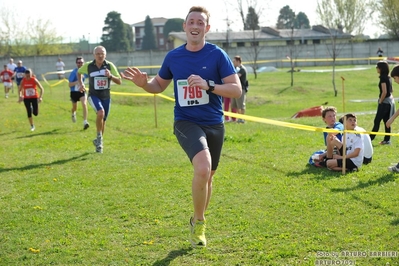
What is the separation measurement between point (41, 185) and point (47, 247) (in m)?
3.45


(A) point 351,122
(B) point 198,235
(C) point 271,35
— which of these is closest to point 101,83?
(A) point 351,122

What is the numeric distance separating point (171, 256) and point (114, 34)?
9330cm

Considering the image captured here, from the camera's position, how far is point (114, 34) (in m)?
96.2

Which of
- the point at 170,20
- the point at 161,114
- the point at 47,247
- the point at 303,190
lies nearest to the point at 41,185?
the point at 47,247

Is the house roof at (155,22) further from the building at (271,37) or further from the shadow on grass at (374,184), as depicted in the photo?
the shadow on grass at (374,184)

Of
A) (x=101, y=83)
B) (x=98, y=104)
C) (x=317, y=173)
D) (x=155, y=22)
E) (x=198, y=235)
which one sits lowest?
(x=317, y=173)

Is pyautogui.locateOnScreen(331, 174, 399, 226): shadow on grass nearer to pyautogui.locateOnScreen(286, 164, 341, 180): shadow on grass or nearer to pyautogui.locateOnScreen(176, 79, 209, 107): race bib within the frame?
pyautogui.locateOnScreen(286, 164, 341, 180): shadow on grass

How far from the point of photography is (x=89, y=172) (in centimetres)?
1027

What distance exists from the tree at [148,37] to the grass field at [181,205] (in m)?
103

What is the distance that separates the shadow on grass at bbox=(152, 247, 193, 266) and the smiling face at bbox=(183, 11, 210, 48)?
2028mm

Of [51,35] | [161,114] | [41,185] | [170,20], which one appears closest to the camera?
[41,185]

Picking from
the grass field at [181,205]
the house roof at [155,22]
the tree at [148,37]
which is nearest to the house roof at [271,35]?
the tree at [148,37]

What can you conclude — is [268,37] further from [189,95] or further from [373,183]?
A: [189,95]

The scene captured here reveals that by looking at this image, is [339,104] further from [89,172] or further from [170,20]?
[170,20]
